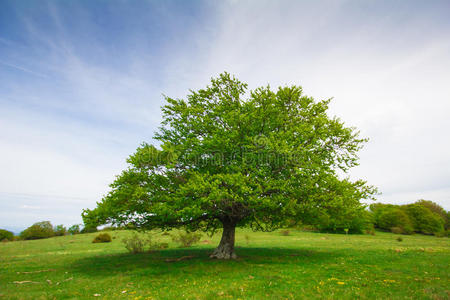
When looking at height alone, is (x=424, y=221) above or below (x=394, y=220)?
below

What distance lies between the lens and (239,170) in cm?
1811

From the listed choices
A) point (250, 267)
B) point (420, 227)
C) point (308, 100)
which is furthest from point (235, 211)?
point (420, 227)

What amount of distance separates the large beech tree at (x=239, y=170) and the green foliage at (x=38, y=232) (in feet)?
237

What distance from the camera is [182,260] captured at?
21594 mm

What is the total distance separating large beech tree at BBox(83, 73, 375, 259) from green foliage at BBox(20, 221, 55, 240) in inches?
2842

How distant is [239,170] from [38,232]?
81.5 meters

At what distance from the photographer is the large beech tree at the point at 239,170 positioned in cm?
1695

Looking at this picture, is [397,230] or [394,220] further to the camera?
[394,220]

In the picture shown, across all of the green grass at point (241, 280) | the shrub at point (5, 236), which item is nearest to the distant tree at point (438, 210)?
the green grass at point (241, 280)

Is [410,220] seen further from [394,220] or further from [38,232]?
[38,232]

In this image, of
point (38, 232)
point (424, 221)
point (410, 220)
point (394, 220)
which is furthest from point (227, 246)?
point (424, 221)

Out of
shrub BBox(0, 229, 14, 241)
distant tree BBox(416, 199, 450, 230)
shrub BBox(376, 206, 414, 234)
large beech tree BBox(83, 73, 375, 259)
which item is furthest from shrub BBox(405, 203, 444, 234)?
shrub BBox(0, 229, 14, 241)

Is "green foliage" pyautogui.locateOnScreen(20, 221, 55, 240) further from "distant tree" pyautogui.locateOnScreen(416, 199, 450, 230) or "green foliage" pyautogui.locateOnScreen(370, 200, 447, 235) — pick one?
"distant tree" pyautogui.locateOnScreen(416, 199, 450, 230)

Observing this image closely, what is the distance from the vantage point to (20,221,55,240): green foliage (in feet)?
227
